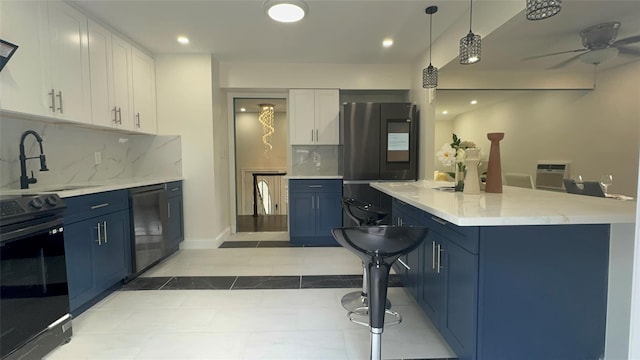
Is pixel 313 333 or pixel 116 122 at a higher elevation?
pixel 116 122

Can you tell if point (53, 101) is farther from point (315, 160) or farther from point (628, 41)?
point (628, 41)

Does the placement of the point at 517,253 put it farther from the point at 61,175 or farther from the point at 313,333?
the point at 61,175

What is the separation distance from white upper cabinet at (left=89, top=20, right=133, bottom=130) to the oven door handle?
1.31m

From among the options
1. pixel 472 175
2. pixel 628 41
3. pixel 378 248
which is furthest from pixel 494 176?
pixel 628 41

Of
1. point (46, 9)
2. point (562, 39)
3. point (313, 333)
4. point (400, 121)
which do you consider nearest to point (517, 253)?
point (313, 333)

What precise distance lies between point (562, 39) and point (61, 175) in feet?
14.8

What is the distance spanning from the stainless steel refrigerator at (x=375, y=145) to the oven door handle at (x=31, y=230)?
2.97 m

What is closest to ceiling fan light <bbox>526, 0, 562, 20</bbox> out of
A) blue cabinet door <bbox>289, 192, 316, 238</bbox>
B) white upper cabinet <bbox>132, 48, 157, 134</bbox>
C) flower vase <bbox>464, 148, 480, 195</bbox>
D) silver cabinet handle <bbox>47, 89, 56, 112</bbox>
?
flower vase <bbox>464, 148, 480, 195</bbox>

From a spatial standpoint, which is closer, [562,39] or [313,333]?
[313,333]

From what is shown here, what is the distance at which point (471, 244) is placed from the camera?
55.4 inches

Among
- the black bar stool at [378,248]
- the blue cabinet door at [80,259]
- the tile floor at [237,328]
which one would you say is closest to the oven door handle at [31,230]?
the blue cabinet door at [80,259]

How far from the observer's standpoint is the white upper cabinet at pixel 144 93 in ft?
11.3

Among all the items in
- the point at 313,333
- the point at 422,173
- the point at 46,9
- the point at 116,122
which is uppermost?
the point at 46,9

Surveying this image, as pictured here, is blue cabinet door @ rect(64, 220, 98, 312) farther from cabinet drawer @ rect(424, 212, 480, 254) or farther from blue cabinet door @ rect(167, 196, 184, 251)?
cabinet drawer @ rect(424, 212, 480, 254)
